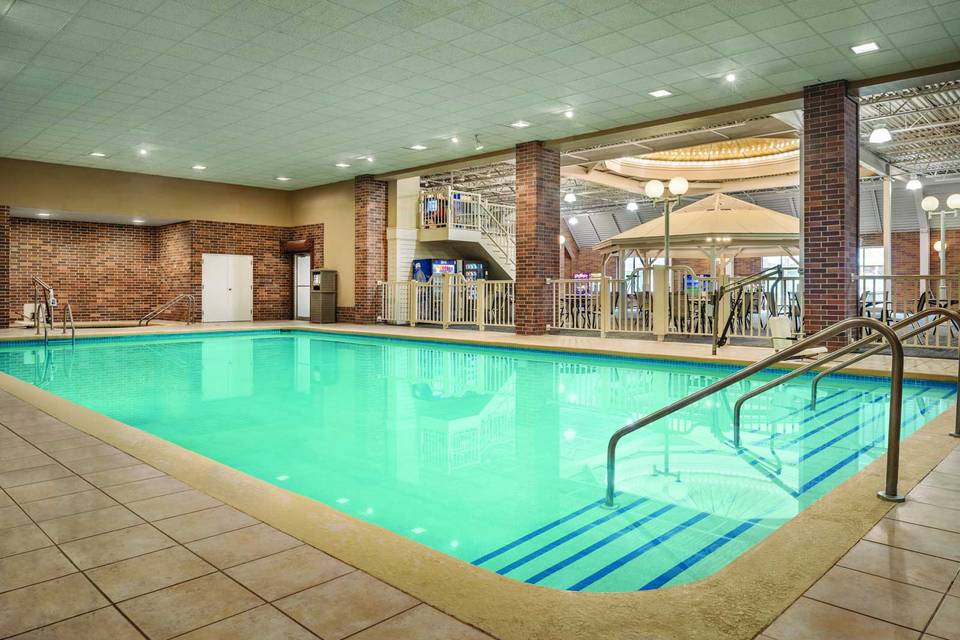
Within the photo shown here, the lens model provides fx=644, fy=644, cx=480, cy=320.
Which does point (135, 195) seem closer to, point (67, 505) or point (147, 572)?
point (67, 505)

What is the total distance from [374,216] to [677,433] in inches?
492

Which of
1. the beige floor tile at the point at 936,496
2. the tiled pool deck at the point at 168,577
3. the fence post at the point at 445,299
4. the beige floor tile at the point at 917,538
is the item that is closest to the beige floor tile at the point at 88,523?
the tiled pool deck at the point at 168,577

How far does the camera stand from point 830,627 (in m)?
1.71

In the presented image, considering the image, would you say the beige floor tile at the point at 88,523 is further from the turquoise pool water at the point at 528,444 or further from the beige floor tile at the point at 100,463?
the turquoise pool water at the point at 528,444

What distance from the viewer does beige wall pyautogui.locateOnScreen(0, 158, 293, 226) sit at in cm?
1434

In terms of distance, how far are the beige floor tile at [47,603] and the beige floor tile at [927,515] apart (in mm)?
2919

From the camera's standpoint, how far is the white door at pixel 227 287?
1756 centimetres

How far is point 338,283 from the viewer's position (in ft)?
56.4

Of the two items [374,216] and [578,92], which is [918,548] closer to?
[578,92]

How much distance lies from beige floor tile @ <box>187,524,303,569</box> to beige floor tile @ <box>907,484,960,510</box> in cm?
266

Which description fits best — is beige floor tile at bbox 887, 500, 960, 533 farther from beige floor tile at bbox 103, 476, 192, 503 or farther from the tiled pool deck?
beige floor tile at bbox 103, 476, 192, 503

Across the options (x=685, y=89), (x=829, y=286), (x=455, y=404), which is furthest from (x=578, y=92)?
(x=455, y=404)

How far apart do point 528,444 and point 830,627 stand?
303 cm

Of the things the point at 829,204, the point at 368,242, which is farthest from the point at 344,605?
the point at 368,242
